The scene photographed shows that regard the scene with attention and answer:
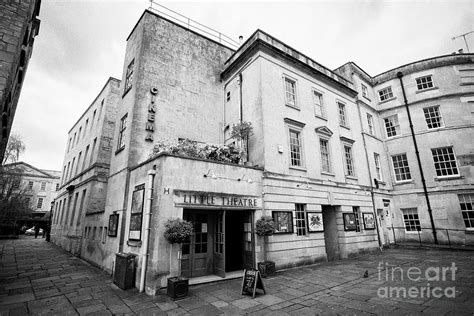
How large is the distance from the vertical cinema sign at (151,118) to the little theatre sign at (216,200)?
4844 mm

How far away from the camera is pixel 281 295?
714 centimetres

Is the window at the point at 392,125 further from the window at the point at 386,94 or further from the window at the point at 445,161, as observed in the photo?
the window at the point at 445,161

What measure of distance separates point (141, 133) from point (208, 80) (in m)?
6.18

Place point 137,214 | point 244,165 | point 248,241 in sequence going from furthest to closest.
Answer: point 244,165
point 248,241
point 137,214

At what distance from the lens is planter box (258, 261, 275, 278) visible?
9.35 meters

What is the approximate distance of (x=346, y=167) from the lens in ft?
51.4

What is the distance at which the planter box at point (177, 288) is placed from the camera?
695 centimetres

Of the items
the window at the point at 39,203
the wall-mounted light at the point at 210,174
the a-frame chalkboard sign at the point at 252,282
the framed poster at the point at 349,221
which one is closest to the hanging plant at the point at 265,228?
A: the a-frame chalkboard sign at the point at 252,282

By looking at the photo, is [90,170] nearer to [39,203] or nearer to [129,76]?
[129,76]

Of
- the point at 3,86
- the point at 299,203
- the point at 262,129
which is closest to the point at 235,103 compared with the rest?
the point at 262,129

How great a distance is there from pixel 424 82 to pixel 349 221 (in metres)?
14.6

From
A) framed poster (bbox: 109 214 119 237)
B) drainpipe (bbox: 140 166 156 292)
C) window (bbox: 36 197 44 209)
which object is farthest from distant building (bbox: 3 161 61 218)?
drainpipe (bbox: 140 166 156 292)

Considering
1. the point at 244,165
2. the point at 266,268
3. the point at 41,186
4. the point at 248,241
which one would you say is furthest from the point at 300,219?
the point at 41,186

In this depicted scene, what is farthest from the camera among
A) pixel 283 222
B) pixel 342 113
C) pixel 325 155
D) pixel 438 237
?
pixel 342 113
